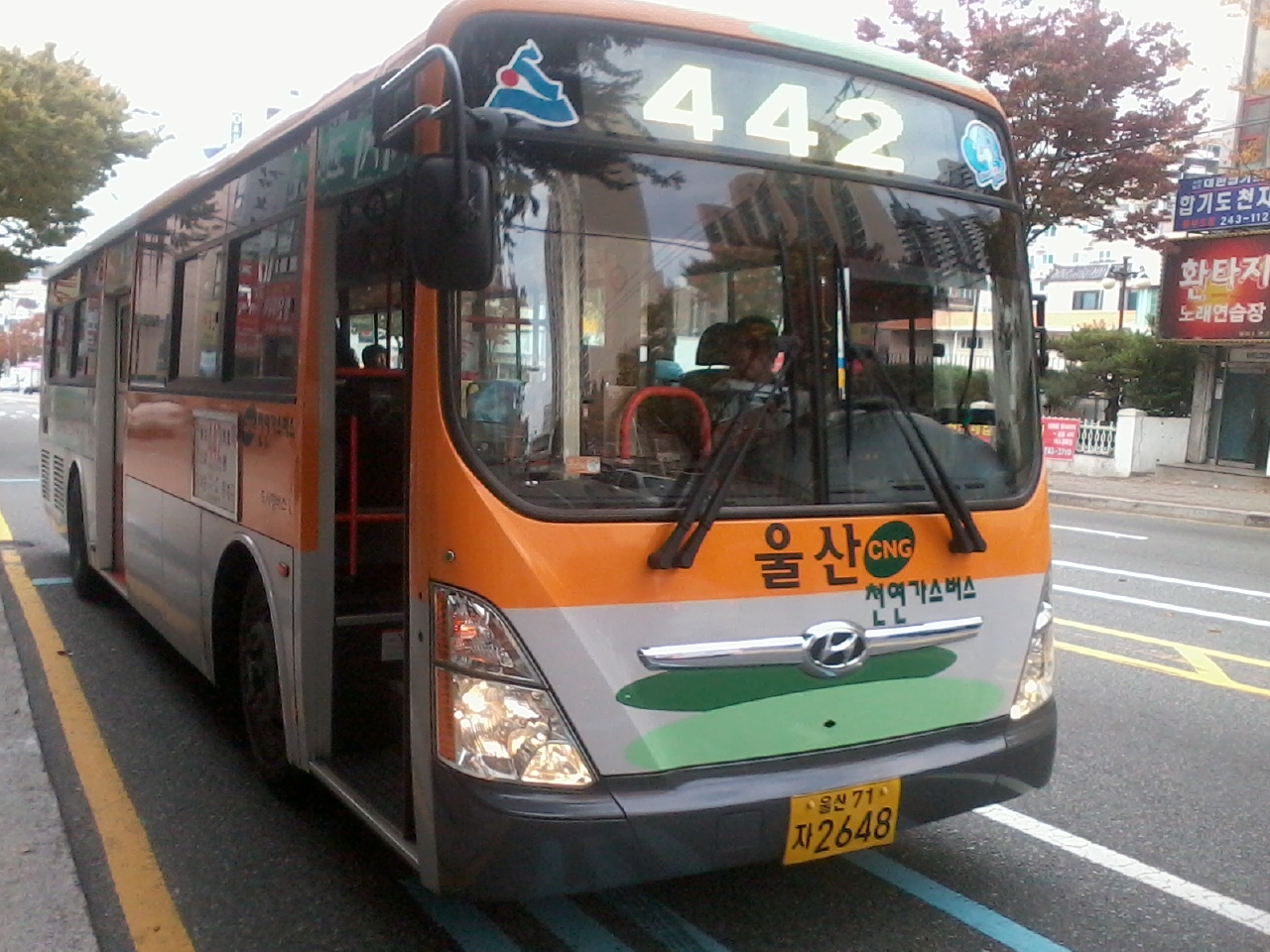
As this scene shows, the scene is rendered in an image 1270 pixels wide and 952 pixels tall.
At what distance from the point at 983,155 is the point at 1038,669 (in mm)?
1701

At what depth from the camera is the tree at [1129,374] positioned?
25312 millimetres

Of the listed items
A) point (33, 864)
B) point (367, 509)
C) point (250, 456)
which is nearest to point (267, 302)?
point (250, 456)

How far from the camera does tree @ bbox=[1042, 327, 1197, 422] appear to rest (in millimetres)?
25312

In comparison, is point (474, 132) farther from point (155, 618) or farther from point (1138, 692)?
point (1138, 692)

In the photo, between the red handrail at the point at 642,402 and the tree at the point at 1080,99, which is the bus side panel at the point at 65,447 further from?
the tree at the point at 1080,99

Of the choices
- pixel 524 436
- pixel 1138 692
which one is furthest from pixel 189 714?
pixel 1138 692

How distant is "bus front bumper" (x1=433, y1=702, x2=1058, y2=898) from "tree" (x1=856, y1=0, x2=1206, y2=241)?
20.4 m

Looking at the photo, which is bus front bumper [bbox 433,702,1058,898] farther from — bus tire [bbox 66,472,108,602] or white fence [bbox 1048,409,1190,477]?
white fence [bbox 1048,409,1190,477]

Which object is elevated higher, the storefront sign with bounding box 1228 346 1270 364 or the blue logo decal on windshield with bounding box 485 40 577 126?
the storefront sign with bounding box 1228 346 1270 364

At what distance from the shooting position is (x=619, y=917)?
388 centimetres

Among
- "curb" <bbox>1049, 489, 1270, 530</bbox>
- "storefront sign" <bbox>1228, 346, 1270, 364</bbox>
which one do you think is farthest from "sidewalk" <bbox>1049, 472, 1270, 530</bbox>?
"storefront sign" <bbox>1228, 346, 1270, 364</bbox>

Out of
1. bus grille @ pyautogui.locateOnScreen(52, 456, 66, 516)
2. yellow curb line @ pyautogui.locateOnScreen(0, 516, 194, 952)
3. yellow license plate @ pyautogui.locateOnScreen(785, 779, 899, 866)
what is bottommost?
yellow curb line @ pyautogui.locateOnScreen(0, 516, 194, 952)

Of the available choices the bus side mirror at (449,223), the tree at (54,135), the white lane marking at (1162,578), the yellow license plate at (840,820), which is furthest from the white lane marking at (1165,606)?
the tree at (54,135)

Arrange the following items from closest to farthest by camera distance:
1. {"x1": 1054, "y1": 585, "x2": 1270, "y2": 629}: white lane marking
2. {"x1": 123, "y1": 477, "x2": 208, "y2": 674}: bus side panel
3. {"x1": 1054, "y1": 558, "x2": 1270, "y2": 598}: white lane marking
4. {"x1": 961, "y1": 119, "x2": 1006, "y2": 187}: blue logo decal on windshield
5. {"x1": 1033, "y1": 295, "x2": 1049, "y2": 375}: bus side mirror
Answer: {"x1": 961, "y1": 119, "x2": 1006, "y2": 187}: blue logo decal on windshield → {"x1": 1033, "y1": 295, "x2": 1049, "y2": 375}: bus side mirror → {"x1": 123, "y1": 477, "x2": 208, "y2": 674}: bus side panel → {"x1": 1054, "y1": 585, "x2": 1270, "y2": 629}: white lane marking → {"x1": 1054, "y1": 558, "x2": 1270, "y2": 598}: white lane marking
